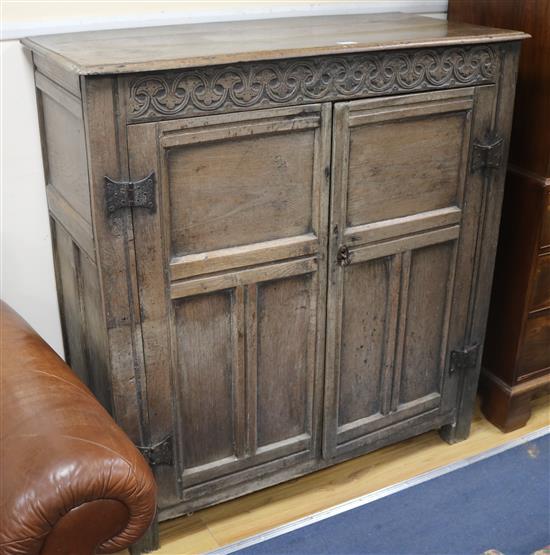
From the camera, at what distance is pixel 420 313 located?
1.98 metres

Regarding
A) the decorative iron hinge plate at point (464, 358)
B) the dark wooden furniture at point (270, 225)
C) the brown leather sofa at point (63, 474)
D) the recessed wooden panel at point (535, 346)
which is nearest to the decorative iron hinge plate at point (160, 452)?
the dark wooden furniture at point (270, 225)

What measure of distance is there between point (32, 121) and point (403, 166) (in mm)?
850

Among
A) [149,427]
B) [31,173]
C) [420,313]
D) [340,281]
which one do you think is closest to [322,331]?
[340,281]

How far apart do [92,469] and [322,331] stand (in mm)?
777

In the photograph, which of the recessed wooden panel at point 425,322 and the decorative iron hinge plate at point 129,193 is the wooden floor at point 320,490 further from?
the decorative iron hinge plate at point 129,193

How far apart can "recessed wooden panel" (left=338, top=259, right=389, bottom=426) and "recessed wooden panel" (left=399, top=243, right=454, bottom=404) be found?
79 millimetres

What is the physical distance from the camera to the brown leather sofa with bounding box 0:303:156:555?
1150mm

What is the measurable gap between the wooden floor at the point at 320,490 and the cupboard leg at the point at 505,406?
23 millimetres

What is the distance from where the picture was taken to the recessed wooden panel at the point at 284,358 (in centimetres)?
177

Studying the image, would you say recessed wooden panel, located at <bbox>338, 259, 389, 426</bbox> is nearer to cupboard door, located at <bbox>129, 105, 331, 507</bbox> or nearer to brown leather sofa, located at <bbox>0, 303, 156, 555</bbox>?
cupboard door, located at <bbox>129, 105, 331, 507</bbox>

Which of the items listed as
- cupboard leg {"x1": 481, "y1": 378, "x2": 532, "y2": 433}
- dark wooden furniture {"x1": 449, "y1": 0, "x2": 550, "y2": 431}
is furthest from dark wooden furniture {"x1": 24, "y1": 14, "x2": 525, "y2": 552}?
cupboard leg {"x1": 481, "y1": 378, "x2": 532, "y2": 433}

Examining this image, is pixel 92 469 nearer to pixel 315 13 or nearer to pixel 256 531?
pixel 256 531

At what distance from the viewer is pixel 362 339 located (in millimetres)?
1920

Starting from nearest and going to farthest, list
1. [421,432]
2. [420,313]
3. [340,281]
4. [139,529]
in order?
[139,529] < [340,281] < [420,313] < [421,432]
